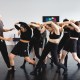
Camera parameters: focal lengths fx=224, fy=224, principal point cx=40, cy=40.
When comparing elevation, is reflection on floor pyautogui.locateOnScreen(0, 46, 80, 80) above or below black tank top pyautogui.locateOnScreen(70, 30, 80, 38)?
below

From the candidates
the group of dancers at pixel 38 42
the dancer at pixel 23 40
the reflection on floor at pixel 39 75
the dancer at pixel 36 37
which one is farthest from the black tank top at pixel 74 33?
the dancer at pixel 23 40

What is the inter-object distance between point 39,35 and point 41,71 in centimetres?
92

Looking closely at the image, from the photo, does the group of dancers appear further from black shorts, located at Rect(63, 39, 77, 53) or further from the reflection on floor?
the reflection on floor

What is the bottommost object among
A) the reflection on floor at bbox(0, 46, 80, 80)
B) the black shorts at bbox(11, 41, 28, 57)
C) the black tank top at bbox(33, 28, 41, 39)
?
the reflection on floor at bbox(0, 46, 80, 80)

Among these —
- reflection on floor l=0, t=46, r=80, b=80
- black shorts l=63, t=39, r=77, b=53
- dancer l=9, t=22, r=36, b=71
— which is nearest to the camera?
reflection on floor l=0, t=46, r=80, b=80

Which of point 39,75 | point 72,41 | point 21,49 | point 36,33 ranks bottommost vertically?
point 39,75

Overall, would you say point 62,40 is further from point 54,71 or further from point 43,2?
point 43,2

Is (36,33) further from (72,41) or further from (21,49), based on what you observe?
(72,41)

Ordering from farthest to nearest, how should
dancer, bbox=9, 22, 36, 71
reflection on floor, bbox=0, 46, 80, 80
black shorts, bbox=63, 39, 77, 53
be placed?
black shorts, bbox=63, 39, 77, 53, dancer, bbox=9, 22, 36, 71, reflection on floor, bbox=0, 46, 80, 80

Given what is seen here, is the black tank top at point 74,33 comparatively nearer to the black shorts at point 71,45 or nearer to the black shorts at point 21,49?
the black shorts at point 71,45

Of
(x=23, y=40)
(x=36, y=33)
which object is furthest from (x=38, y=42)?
(x=23, y=40)

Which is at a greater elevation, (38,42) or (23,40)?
(23,40)

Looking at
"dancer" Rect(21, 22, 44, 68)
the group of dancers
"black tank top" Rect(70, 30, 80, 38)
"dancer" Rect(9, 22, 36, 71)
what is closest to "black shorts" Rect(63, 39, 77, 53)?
the group of dancers

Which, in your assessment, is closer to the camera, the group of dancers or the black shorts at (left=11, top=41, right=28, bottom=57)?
the group of dancers
